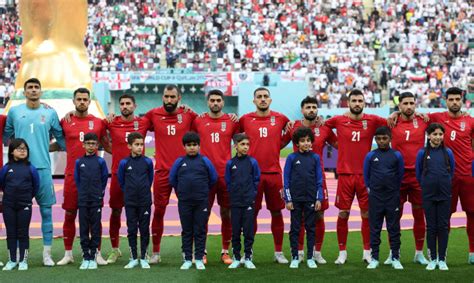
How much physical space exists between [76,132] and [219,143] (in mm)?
1501

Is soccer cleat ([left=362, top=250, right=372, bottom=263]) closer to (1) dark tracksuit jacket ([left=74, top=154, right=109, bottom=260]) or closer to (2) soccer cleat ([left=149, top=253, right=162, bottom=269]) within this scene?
(2) soccer cleat ([left=149, top=253, right=162, bottom=269])

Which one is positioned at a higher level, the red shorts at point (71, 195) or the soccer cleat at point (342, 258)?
the red shorts at point (71, 195)

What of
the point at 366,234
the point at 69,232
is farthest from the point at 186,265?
the point at 366,234

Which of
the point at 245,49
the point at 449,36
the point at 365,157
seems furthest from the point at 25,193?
the point at 449,36

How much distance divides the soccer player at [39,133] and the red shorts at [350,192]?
9.80 feet

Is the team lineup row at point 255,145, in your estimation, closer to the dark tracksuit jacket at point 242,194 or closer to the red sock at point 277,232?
the red sock at point 277,232

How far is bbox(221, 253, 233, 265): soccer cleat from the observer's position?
8.60 metres

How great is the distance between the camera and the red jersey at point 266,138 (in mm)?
8727

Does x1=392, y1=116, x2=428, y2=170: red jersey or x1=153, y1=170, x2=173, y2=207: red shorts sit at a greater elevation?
x1=392, y1=116, x2=428, y2=170: red jersey

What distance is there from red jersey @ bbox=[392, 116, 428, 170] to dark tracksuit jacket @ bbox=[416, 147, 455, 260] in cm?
38

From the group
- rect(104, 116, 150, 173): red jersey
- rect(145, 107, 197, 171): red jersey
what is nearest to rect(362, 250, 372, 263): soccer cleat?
rect(145, 107, 197, 171): red jersey

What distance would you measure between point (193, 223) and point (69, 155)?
1559mm

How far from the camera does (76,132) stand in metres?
8.78

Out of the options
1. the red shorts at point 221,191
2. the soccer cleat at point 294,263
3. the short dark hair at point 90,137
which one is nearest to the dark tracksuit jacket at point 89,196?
the short dark hair at point 90,137
